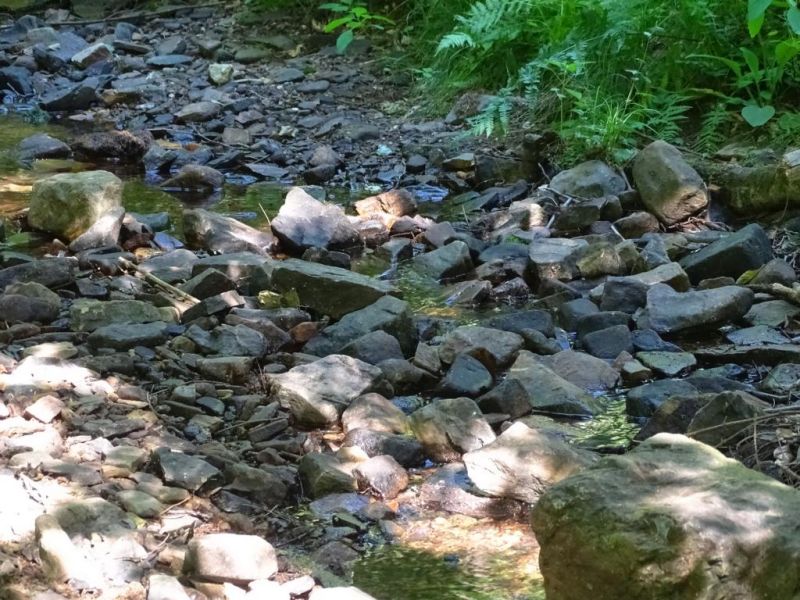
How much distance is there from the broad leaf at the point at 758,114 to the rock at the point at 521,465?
3.03 metres

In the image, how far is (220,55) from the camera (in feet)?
28.9

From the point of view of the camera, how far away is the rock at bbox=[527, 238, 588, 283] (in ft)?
15.3

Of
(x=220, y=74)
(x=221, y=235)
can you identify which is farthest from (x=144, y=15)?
(x=221, y=235)

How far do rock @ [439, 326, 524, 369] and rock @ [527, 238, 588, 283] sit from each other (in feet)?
2.57

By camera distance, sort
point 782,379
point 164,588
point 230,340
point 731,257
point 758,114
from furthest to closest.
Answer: point 758,114 < point 731,257 < point 230,340 < point 782,379 < point 164,588

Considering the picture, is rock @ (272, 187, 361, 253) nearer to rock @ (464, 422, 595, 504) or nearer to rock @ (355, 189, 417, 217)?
rock @ (355, 189, 417, 217)

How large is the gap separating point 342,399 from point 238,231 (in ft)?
6.62

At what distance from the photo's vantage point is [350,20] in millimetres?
8344

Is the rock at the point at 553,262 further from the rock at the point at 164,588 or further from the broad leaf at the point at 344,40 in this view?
the broad leaf at the point at 344,40

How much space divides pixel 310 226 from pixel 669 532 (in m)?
3.41

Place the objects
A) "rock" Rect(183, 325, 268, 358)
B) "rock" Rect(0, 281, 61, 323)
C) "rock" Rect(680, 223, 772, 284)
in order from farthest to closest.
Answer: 1. "rock" Rect(680, 223, 772, 284)
2. "rock" Rect(0, 281, 61, 323)
3. "rock" Rect(183, 325, 268, 358)

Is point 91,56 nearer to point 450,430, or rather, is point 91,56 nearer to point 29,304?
point 29,304

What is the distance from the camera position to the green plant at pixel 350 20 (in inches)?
322

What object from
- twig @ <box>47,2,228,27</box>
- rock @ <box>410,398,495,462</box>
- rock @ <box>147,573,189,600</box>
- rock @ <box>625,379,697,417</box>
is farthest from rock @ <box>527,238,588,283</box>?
twig @ <box>47,2,228,27</box>
